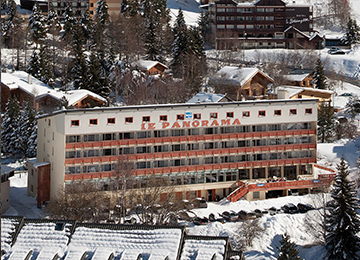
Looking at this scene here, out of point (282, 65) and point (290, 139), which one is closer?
point (290, 139)

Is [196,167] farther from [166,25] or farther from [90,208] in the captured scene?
[166,25]

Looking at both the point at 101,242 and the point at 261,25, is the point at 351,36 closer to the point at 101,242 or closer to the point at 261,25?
the point at 261,25

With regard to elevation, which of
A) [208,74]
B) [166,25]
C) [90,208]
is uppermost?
[166,25]

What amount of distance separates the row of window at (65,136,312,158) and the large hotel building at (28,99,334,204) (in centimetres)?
10

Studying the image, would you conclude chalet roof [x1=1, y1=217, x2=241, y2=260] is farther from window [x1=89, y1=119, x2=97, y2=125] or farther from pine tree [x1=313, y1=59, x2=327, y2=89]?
pine tree [x1=313, y1=59, x2=327, y2=89]

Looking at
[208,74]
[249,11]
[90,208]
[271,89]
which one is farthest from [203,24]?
[90,208]

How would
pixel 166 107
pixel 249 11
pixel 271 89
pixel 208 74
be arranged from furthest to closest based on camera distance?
pixel 249 11 < pixel 208 74 < pixel 271 89 < pixel 166 107

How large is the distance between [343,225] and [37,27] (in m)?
77.8

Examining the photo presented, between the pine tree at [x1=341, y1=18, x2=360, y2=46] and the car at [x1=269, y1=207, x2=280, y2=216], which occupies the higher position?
Answer: the pine tree at [x1=341, y1=18, x2=360, y2=46]

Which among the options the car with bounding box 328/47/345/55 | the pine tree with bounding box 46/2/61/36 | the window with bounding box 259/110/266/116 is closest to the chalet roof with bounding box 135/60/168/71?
the pine tree with bounding box 46/2/61/36

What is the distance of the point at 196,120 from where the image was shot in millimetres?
65062

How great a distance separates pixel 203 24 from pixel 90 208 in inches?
3505

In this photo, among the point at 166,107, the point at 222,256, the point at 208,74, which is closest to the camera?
the point at 222,256

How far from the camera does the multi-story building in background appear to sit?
419 ft
